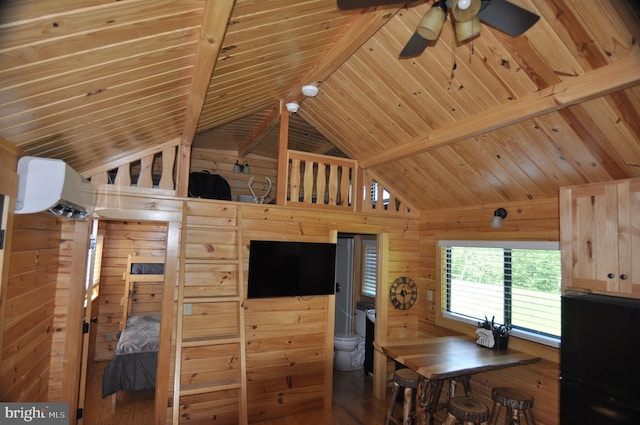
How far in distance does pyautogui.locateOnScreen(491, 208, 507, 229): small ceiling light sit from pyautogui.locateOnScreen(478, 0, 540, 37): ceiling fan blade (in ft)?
7.06

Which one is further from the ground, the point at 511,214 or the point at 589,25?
the point at 589,25

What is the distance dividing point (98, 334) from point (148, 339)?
1.79 m

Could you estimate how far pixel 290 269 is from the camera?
3785 mm

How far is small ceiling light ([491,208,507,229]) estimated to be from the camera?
3468 mm

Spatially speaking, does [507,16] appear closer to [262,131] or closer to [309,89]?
[309,89]

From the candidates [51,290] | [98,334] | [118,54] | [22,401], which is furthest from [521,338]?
[98,334]

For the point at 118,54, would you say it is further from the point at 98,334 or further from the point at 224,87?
the point at 98,334

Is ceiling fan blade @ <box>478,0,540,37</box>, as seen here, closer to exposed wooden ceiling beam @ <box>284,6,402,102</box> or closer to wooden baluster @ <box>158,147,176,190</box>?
exposed wooden ceiling beam @ <box>284,6,402,102</box>

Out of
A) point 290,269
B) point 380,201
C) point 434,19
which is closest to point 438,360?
point 290,269

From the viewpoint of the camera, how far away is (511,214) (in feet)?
11.6

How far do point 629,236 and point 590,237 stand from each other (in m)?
0.25

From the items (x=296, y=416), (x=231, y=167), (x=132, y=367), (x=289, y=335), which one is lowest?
(x=296, y=416)

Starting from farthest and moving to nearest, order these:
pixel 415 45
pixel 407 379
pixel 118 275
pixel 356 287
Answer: pixel 356 287 < pixel 118 275 < pixel 407 379 < pixel 415 45

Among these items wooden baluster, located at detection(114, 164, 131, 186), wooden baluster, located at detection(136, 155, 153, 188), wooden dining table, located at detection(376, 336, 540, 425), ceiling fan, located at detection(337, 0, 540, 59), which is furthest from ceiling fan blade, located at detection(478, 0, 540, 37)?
wooden baluster, located at detection(114, 164, 131, 186)
